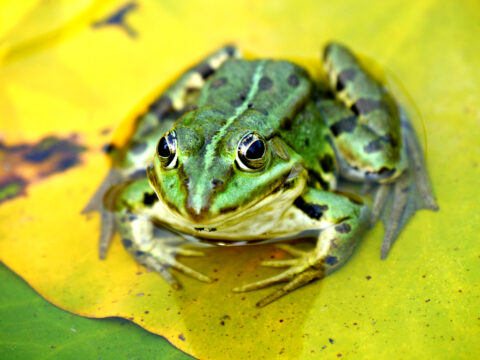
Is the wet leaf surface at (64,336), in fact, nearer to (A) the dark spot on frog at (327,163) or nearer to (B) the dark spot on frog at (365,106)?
(A) the dark spot on frog at (327,163)

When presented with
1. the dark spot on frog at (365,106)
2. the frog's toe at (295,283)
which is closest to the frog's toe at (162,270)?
the frog's toe at (295,283)

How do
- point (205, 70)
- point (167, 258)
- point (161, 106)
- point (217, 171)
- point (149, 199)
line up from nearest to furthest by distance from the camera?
1. point (217, 171)
2. point (167, 258)
3. point (149, 199)
4. point (161, 106)
5. point (205, 70)

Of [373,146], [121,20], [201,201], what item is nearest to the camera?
[201,201]

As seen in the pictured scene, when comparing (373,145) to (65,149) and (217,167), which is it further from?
(65,149)

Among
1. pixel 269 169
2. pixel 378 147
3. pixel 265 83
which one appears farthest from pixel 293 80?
pixel 269 169

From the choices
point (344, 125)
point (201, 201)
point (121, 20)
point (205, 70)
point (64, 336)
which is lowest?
point (64, 336)

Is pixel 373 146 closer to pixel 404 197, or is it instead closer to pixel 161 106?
pixel 404 197

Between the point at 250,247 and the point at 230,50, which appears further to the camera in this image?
the point at 230,50
